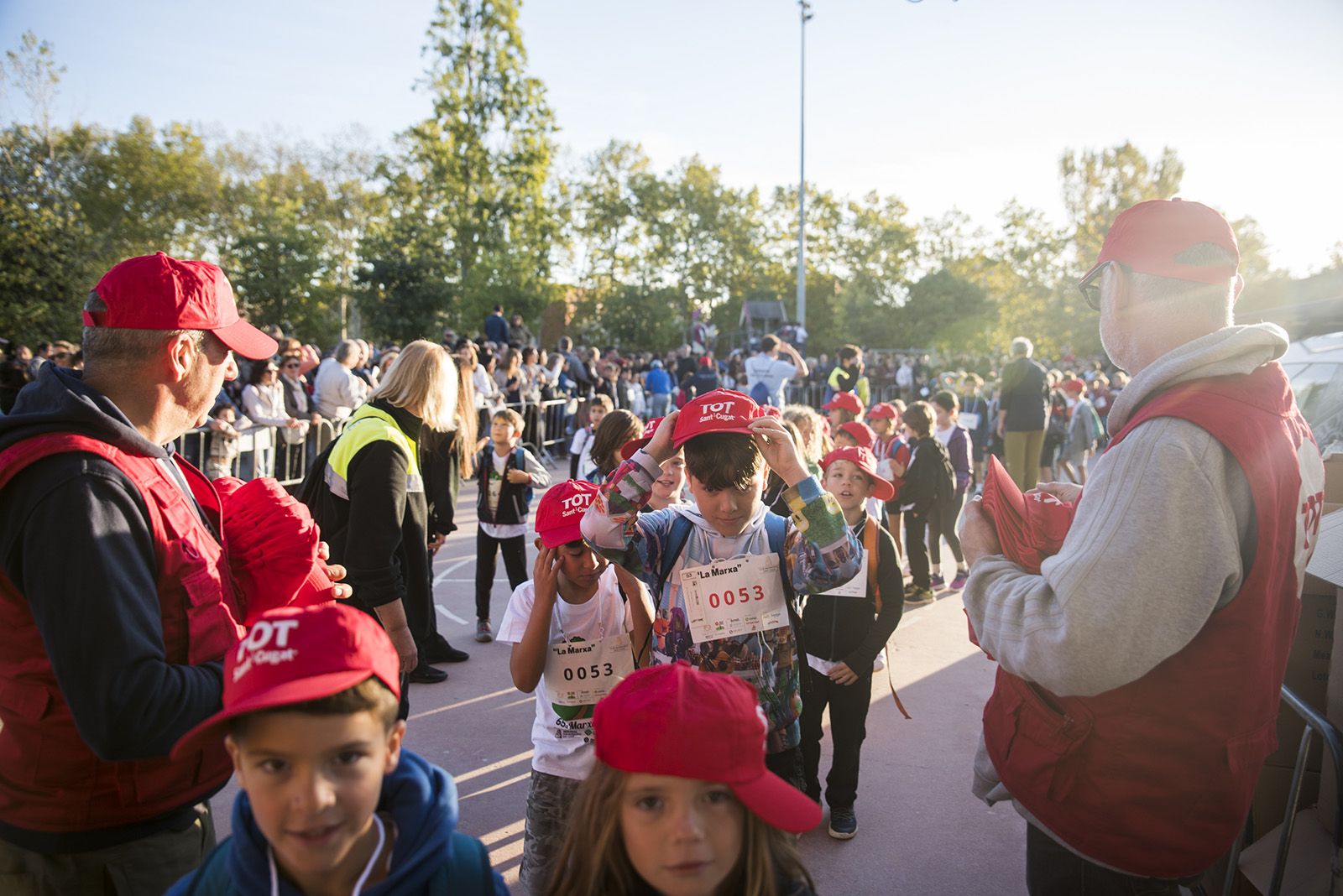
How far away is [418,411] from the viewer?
3.89 metres

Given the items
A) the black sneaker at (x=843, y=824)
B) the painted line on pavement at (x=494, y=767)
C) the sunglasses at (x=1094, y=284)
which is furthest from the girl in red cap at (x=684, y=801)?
the painted line on pavement at (x=494, y=767)

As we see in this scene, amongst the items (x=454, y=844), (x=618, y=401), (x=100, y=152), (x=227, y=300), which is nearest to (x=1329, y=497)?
(x=454, y=844)

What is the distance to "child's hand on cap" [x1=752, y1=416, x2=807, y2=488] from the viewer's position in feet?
8.32

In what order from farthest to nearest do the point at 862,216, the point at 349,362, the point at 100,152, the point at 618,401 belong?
1. the point at 862,216
2. the point at 100,152
3. the point at 618,401
4. the point at 349,362

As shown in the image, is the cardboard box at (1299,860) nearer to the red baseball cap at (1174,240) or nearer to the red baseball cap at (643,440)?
the red baseball cap at (1174,240)

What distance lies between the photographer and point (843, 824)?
12.8 ft

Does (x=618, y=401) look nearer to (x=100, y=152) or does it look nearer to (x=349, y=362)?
Result: (x=349, y=362)

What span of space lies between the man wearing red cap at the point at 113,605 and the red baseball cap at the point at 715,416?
4.16 ft

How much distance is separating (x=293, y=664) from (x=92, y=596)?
48cm

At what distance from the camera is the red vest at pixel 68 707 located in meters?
1.71

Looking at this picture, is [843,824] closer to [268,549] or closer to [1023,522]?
[1023,522]

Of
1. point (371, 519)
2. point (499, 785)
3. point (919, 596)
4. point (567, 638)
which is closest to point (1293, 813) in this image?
point (567, 638)

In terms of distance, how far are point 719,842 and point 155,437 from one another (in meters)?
1.56

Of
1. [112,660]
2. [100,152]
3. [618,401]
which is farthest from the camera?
[100,152]
